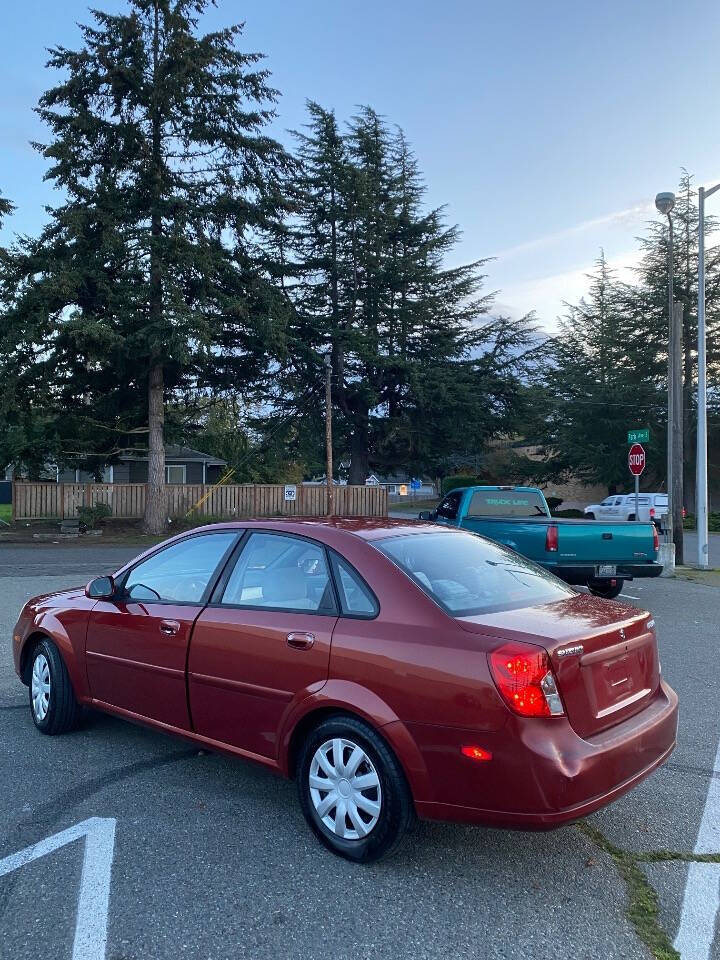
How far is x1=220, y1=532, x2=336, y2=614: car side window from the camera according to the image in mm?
4055

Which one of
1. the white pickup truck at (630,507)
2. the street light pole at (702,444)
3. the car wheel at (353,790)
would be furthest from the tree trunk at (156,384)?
the car wheel at (353,790)

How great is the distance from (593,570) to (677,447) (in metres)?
9.69

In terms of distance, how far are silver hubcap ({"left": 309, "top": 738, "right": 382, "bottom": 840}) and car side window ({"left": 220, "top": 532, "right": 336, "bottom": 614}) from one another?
664 mm

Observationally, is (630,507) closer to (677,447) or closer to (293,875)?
(677,447)

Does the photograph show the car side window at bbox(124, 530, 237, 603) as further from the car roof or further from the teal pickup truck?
the teal pickup truck

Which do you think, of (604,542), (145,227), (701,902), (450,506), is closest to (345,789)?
(701,902)

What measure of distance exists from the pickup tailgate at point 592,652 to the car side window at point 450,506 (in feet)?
28.9

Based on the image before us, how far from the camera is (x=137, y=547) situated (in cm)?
2416

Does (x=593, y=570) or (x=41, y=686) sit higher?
(x=593, y=570)

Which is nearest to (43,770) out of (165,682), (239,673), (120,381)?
(165,682)

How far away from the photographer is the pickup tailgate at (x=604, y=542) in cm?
1109

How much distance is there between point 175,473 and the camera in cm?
4322

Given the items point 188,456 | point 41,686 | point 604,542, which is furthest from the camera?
point 188,456

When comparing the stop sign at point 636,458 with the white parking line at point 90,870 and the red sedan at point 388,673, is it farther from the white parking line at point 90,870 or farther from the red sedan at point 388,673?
the white parking line at point 90,870
